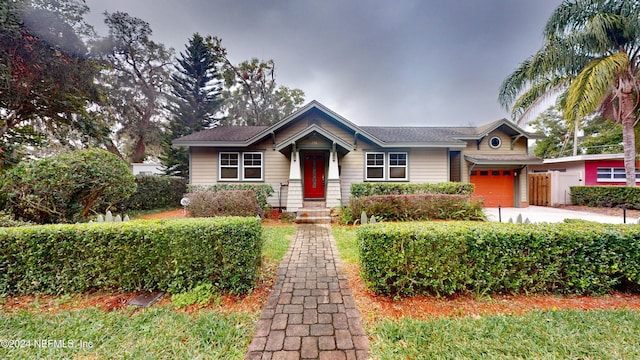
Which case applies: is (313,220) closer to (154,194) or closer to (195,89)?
(154,194)

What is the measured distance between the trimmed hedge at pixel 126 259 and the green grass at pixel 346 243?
2198 millimetres

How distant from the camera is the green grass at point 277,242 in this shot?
15.4 feet

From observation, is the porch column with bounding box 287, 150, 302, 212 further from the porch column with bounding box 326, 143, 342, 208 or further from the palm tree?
the palm tree

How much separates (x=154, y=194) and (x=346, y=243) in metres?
11.6

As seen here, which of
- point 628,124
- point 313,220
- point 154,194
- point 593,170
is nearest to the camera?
point 313,220

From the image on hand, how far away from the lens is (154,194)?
1169cm

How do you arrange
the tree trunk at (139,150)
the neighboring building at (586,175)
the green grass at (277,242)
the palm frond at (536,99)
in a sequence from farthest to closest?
the tree trunk at (139,150) → the neighboring building at (586,175) → the palm frond at (536,99) → the green grass at (277,242)

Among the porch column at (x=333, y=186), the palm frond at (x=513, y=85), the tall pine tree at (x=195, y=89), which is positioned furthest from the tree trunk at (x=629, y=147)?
the tall pine tree at (x=195, y=89)

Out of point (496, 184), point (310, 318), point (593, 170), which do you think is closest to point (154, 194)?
point (310, 318)

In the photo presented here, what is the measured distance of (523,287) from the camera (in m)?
3.11

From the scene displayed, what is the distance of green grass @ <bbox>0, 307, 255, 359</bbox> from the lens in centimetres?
213

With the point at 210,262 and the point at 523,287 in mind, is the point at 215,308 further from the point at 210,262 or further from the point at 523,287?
the point at 523,287

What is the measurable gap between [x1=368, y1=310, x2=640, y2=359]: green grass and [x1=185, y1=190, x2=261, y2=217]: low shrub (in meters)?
5.77

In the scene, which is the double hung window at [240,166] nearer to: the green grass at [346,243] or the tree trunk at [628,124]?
the green grass at [346,243]
